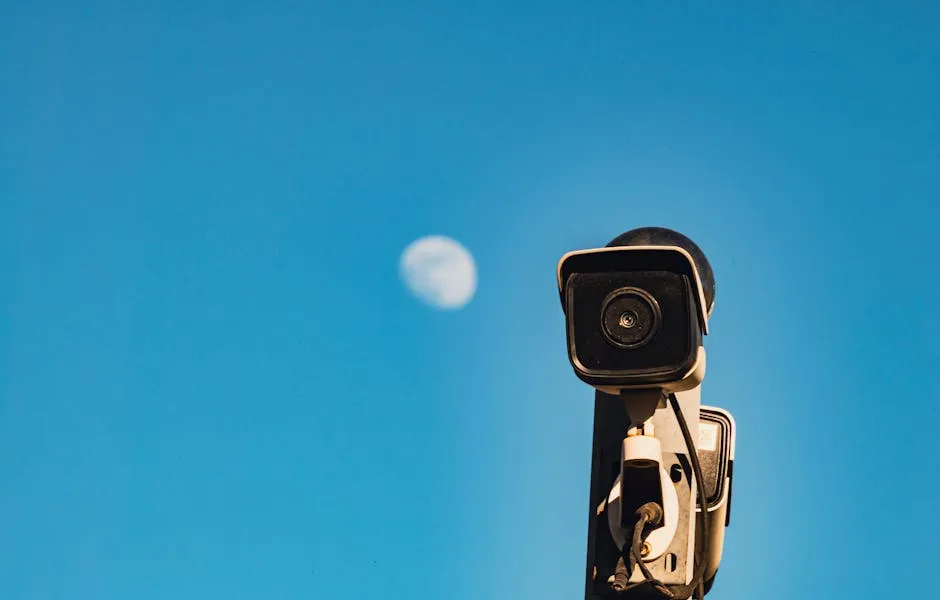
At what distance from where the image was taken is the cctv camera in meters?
2.97

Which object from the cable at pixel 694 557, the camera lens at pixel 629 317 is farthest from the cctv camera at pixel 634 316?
the cable at pixel 694 557

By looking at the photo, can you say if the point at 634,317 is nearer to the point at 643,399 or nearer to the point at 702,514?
the point at 643,399

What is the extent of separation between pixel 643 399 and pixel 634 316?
23 cm

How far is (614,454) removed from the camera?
3234 mm

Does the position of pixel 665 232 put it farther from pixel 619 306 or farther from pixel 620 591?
pixel 620 591

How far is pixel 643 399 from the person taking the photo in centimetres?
307

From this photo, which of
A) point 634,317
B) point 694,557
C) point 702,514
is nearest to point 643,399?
point 634,317

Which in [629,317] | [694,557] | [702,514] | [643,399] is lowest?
[694,557]

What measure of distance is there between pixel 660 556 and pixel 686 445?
32 centimetres

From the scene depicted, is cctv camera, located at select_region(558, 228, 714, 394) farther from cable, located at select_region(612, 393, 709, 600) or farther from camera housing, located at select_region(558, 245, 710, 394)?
cable, located at select_region(612, 393, 709, 600)

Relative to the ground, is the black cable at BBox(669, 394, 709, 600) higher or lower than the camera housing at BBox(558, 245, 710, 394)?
lower

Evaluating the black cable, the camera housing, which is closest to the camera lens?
the camera housing

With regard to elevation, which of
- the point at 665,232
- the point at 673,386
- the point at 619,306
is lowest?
the point at 673,386

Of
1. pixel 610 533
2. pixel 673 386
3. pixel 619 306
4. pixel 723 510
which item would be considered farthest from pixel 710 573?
pixel 619 306
